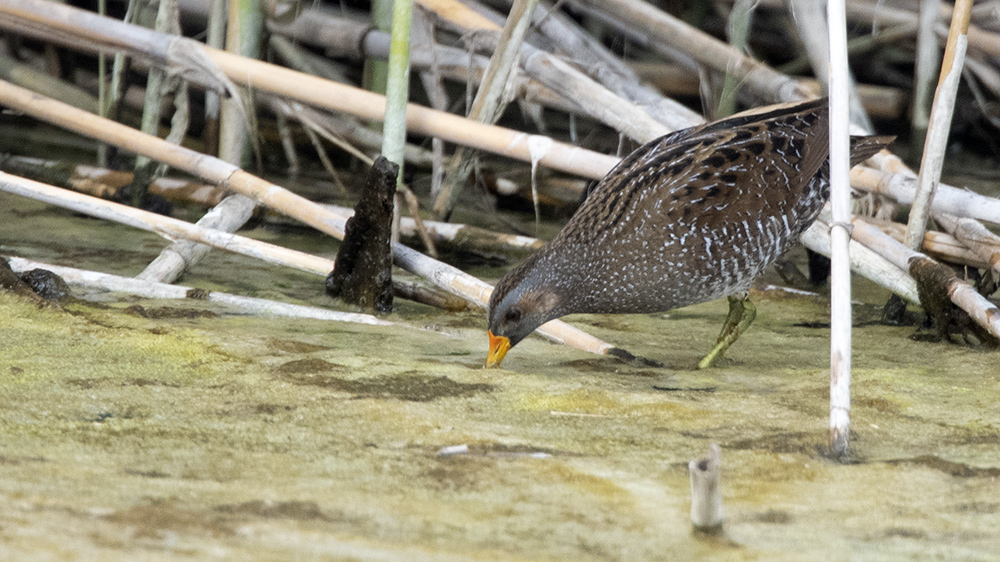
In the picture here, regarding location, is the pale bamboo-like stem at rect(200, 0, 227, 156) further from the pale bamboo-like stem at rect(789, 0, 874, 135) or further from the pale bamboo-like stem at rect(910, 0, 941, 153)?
the pale bamboo-like stem at rect(910, 0, 941, 153)

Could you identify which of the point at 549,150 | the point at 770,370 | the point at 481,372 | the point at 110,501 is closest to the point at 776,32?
the point at 549,150

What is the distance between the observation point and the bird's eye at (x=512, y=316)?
315 centimetres

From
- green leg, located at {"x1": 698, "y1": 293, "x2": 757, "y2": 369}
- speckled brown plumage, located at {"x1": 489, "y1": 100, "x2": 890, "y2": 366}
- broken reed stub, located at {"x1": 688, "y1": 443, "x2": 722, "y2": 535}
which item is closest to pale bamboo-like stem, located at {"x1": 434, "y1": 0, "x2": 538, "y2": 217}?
speckled brown plumage, located at {"x1": 489, "y1": 100, "x2": 890, "y2": 366}

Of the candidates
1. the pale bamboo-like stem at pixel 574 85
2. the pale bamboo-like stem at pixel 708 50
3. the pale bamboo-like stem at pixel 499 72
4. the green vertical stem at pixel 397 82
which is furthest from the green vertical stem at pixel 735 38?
the green vertical stem at pixel 397 82

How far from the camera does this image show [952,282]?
3422mm

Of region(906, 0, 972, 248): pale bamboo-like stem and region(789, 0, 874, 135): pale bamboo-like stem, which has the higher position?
region(789, 0, 874, 135): pale bamboo-like stem

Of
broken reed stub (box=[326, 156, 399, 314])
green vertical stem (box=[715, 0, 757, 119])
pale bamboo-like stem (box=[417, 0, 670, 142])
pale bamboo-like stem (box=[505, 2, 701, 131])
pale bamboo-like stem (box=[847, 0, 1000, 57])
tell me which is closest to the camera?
broken reed stub (box=[326, 156, 399, 314])

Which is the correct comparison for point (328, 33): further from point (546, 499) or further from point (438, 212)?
point (546, 499)

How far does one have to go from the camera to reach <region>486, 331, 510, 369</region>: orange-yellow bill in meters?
3.09

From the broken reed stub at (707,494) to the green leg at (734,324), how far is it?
1.59 meters

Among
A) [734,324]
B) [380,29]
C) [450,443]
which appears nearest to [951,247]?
[734,324]

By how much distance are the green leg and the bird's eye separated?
0.63 metres

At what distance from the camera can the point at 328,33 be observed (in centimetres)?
565

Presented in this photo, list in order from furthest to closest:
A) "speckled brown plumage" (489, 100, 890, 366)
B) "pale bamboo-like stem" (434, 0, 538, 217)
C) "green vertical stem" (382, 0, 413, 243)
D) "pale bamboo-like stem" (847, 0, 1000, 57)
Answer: "pale bamboo-like stem" (847, 0, 1000, 57)
"pale bamboo-like stem" (434, 0, 538, 217)
"green vertical stem" (382, 0, 413, 243)
"speckled brown plumage" (489, 100, 890, 366)
